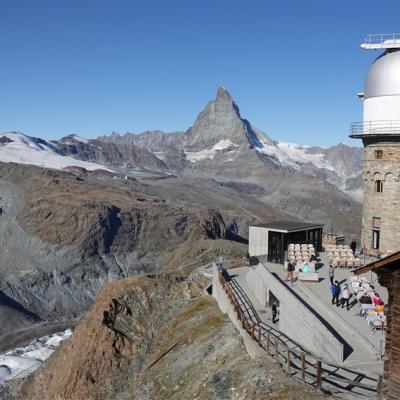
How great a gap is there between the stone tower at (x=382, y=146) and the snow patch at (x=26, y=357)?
44.1m

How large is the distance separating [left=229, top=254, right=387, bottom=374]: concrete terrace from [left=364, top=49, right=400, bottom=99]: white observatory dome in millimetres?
10329

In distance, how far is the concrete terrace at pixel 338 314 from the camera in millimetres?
18214

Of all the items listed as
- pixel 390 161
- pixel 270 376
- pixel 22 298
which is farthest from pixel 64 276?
pixel 270 376

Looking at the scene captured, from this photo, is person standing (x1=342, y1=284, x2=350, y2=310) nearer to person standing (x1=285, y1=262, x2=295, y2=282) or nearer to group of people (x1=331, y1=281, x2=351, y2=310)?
group of people (x1=331, y1=281, x2=351, y2=310)

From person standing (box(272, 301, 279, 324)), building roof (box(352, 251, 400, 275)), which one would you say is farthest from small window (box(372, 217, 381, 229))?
building roof (box(352, 251, 400, 275))

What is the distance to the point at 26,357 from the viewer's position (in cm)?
6706

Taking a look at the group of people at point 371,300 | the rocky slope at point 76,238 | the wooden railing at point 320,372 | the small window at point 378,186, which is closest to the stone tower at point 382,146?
the small window at point 378,186

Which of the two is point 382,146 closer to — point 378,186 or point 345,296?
point 378,186

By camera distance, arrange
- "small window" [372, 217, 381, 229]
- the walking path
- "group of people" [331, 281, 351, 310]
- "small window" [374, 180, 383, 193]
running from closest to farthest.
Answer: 1. the walking path
2. "group of people" [331, 281, 351, 310]
3. "small window" [374, 180, 383, 193]
4. "small window" [372, 217, 381, 229]

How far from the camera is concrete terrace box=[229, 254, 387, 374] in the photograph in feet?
59.8

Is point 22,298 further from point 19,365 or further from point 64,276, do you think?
point 19,365

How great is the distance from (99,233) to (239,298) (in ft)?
348

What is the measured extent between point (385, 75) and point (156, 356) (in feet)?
66.2

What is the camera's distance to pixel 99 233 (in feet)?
429
